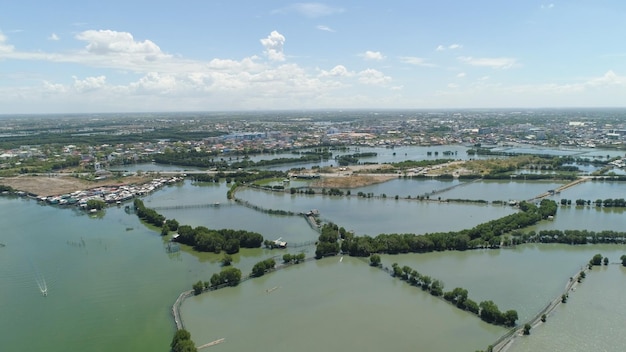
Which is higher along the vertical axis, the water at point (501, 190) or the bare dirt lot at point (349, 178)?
the bare dirt lot at point (349, 178)

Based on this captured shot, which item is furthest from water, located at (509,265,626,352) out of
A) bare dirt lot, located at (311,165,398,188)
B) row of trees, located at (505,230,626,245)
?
bare dirt lot, located at (311,165,398,188)

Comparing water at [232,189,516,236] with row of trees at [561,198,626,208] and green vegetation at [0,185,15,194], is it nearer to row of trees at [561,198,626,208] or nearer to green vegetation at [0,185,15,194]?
row of trees at [561,198,626,208]

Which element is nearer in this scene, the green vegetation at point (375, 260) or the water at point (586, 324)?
the water at point (586, 324)

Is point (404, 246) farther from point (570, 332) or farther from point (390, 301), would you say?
point (570, 332)

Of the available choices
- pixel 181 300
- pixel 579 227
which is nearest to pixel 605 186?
pixel 579 227

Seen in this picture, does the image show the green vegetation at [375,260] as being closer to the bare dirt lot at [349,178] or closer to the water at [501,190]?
the water at [501,190]

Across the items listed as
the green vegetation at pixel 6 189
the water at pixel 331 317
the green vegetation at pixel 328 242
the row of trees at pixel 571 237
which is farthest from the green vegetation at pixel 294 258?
the green vegetation at pixel 6 189
